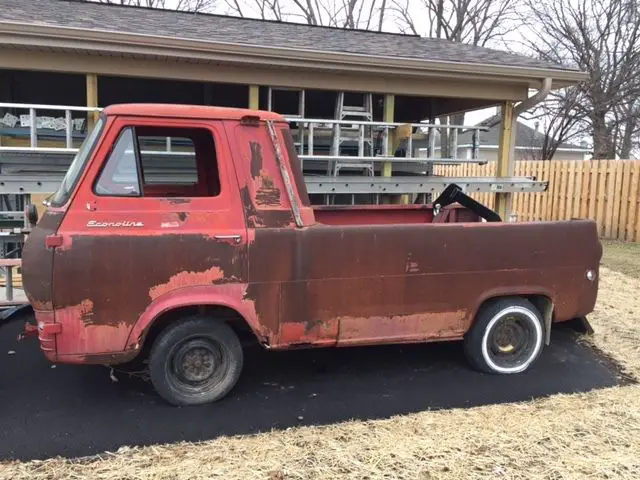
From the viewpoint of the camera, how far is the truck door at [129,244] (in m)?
3.40

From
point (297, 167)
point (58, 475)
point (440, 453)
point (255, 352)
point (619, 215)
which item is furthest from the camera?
point (619, 215)

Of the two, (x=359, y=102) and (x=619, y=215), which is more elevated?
(x=359, y=102)

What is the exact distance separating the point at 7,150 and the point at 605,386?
7.51 meters

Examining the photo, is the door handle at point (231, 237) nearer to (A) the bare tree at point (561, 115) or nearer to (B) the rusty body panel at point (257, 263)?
(B) the rusty body panel at point (257, 263)

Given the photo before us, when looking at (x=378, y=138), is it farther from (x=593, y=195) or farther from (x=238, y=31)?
(x=593, y=195)

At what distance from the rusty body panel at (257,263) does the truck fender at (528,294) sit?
12 millimetres

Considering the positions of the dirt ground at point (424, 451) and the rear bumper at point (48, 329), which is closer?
the dirt ground at point (424, 451)

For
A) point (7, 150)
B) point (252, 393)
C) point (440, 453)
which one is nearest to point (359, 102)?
point (7, 150)

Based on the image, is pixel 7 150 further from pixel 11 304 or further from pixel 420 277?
pixel 420 277

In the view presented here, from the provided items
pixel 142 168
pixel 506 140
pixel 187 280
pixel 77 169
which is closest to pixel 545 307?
pixel 187 280

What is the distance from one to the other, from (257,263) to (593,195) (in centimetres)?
1262

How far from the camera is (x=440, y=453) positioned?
3195 mm

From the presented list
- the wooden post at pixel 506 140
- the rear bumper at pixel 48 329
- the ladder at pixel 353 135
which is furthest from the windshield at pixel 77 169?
the wooden post at pixel 506 140

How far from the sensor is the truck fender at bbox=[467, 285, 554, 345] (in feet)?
13.9
